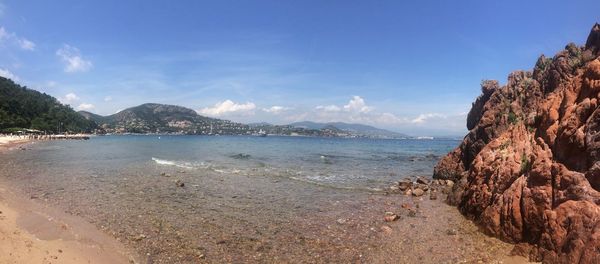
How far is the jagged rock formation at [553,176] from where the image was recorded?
40.8 ft

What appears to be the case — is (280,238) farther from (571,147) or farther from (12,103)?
(12,103)

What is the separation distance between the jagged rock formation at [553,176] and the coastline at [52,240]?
15.6 meters

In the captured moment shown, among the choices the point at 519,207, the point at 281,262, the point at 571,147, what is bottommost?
the point at 281,262

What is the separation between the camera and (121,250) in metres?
14.7

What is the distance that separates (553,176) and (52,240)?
20.8 meters

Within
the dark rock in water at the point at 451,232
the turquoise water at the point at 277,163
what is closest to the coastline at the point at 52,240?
the dark rock in water at the point at 451,232

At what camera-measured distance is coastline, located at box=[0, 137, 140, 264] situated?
12.8 m

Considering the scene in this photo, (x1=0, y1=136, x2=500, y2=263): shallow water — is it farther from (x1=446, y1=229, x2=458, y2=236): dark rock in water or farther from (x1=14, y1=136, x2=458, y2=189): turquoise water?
(x1=446, y1=229, x2=458, y2=236): dark rock in water

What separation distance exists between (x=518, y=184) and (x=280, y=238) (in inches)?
445

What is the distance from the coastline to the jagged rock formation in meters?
15.6

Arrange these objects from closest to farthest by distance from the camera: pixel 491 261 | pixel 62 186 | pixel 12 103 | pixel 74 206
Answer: pixel 491 261
pixel 74 206
pixel 62 186
pixel 12 103

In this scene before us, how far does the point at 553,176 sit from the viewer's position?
578 inches

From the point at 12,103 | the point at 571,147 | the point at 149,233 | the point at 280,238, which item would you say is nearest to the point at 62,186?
the point at 149,233

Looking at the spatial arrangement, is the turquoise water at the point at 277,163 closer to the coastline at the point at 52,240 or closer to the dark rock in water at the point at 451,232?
the dark rock in water at the point at 451,232
